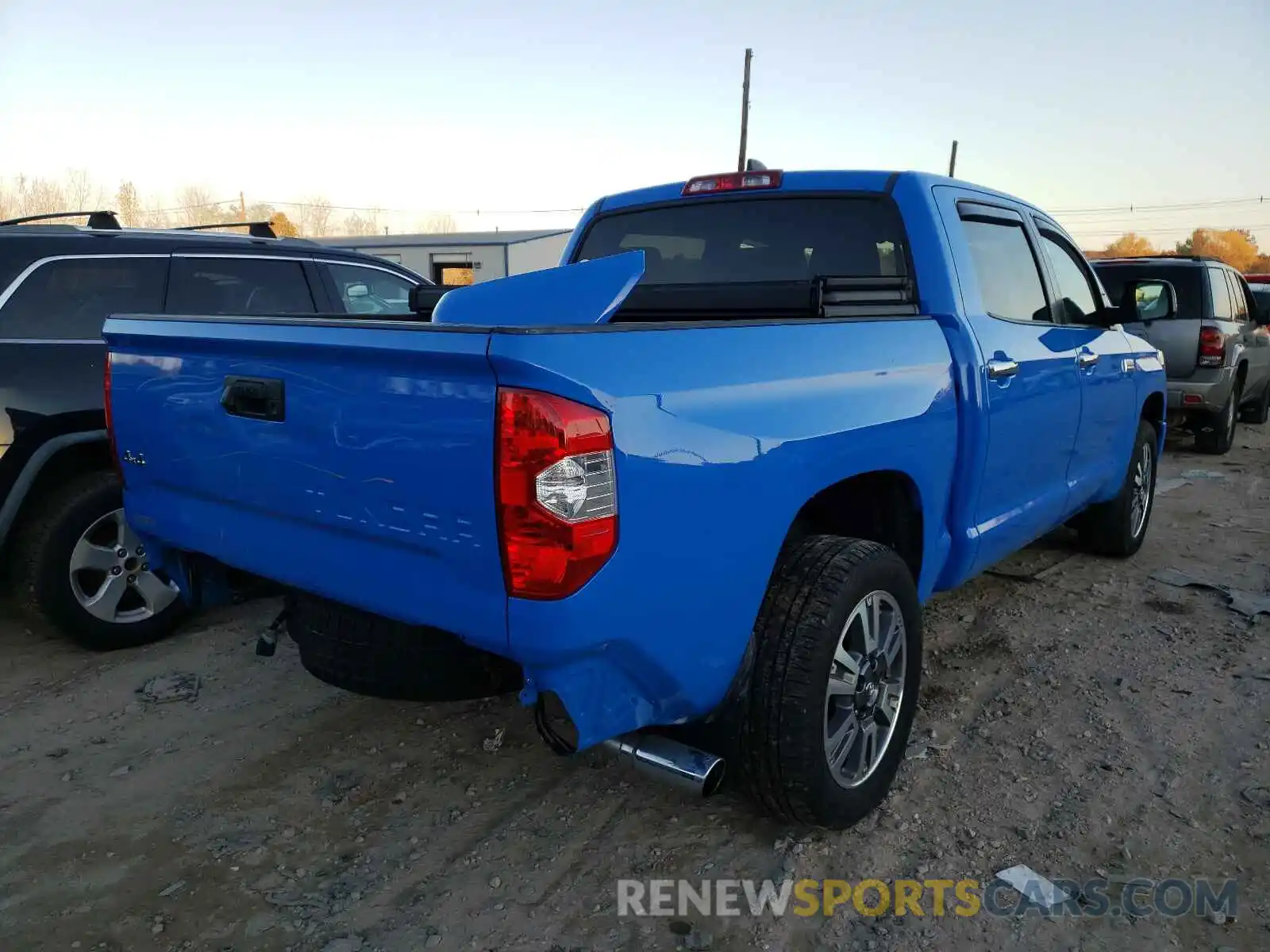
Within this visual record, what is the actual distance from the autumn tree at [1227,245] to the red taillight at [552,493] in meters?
72.5

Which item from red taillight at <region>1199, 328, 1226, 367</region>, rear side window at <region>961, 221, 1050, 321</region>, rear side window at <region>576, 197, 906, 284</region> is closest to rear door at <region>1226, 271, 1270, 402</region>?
red taillight at <region>1199, 328, 1226, 367</region>

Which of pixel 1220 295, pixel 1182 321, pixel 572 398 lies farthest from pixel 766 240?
pixel 1220 295

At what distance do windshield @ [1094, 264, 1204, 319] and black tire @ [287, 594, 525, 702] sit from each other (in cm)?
868

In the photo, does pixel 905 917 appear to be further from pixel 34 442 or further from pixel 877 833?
pixel 34 442

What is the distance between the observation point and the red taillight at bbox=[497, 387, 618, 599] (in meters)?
1.85

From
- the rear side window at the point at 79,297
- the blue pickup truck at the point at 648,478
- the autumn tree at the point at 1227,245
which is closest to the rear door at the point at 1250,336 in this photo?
the blue pickup truck at the point at 648,478

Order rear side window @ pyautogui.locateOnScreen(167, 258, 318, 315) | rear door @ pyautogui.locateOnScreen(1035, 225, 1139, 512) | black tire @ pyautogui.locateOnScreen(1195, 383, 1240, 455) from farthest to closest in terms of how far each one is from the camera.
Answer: black tire @ pyautogui.locateOnScreen(1195, 383, 1240, 455) < rear side window @ pyautogui.locateOnScreen(167, 258, 318, 315) < rear door @ pyautogui.locateOnScreen(1035, 225, 1139, 512)

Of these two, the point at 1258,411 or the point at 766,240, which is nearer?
the point at 766,240

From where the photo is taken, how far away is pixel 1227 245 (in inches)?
2899

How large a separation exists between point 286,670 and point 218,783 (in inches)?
36.2

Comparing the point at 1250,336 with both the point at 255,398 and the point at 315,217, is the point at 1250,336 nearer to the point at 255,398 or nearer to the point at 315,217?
the point at 255,398

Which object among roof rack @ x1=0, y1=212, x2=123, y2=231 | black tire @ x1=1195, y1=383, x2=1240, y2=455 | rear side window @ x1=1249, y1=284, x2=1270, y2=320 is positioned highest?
roof rack @ x1=0, y1=212, x2=123, y2=231

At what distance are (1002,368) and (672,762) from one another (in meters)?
2.00

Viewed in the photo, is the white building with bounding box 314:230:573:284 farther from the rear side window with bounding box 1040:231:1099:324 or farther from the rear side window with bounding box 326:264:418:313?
the rear side window with bounding box 1040:231:1099:324
